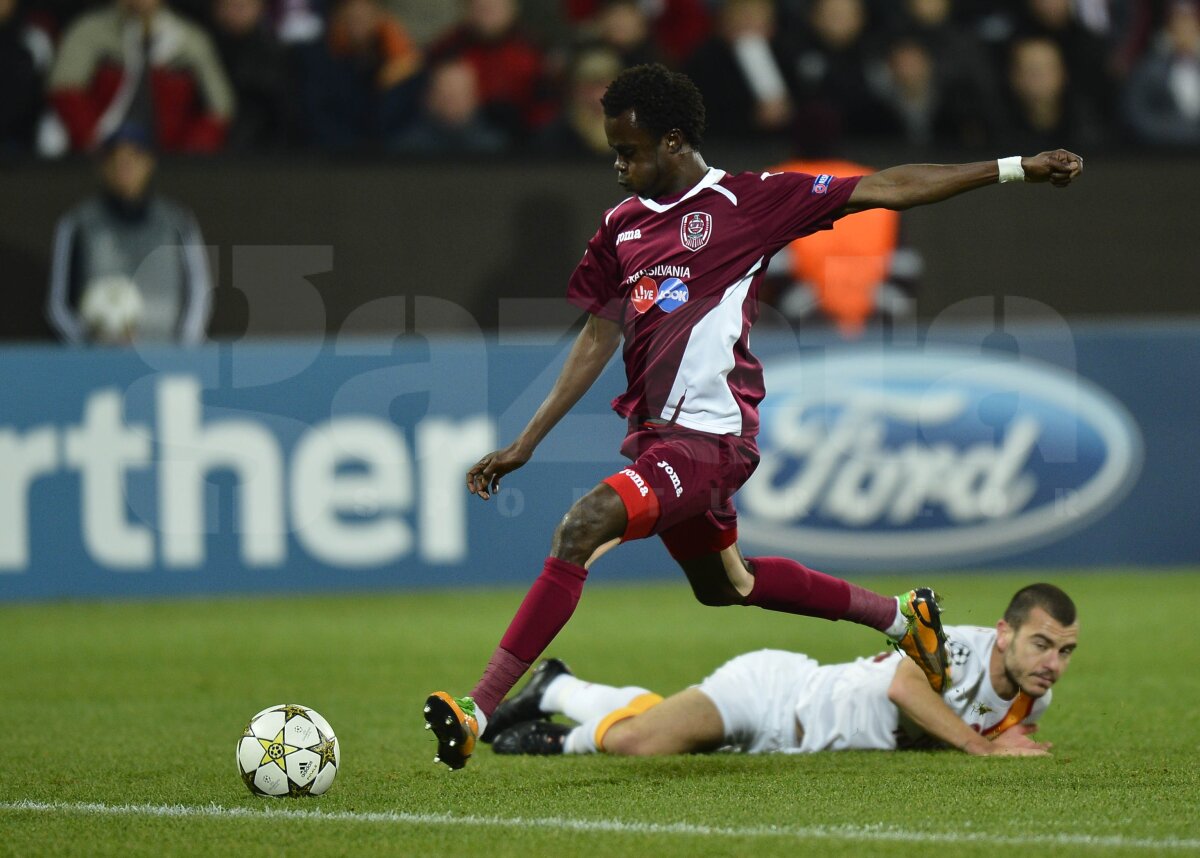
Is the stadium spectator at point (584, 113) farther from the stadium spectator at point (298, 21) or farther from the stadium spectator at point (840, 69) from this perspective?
the stadium spectator at point (298, 21)

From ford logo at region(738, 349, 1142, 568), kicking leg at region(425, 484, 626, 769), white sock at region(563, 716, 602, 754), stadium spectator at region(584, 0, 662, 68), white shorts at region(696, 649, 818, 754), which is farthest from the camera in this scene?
stadium spectator at region(584, 0, 662, 68)

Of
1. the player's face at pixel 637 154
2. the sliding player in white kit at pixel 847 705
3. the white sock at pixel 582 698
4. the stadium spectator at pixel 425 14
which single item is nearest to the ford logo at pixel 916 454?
the stadium spectator at pixel 425 14

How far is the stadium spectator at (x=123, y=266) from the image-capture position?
11.4 m

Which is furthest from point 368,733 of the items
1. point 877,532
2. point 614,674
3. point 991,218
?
point 991,218

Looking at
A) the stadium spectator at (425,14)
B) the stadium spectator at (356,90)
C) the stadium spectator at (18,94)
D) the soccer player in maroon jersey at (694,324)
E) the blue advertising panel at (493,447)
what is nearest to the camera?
the soccer player in maroon jersey at (694,324)

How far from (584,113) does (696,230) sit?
6.83 meters

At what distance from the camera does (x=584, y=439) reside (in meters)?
11.0

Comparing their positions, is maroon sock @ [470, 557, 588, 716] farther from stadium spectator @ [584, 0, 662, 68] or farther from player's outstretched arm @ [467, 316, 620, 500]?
stadium spectator @ [584, 0, 662, 68]

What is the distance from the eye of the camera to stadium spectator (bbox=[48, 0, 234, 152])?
12.1 meters

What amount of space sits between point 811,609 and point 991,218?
702cm

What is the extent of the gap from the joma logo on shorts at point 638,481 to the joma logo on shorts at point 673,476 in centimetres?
9

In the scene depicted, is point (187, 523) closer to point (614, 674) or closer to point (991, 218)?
point (614, 674)

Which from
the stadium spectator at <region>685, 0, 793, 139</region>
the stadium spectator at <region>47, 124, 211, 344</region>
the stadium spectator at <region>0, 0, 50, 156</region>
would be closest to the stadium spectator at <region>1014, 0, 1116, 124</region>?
the stadium spectator at <region>685, 0, 793, 139</region>

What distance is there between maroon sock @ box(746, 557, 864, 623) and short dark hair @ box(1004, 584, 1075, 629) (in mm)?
534
